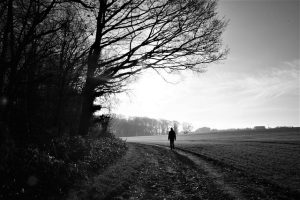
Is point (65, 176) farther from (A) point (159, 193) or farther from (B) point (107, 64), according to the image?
(B) point (107, 64)

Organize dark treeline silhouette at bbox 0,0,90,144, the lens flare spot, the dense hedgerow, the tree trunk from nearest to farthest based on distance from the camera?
1. the dense hedgerow
2. the lens flare spot
3. dark treeline silhouette at bbox 0,0,90,144
4. the tree trunk

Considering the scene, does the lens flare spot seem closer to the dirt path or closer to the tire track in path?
the dirt path

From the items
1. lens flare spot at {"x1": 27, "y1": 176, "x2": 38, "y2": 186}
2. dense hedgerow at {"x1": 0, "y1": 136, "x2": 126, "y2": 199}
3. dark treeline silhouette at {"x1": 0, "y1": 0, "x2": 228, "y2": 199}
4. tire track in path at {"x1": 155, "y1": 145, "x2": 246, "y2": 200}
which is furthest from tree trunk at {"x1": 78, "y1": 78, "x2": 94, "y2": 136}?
lens flare spot at {"x1": 27, "y1": 176, "x2": 38, "y2": 186}

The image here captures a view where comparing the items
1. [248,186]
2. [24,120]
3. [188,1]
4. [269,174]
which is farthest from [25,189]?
[188,1]

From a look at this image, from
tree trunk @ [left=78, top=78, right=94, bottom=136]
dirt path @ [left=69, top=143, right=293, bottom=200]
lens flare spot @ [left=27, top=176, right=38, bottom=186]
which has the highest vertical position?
tree trunk @ [left=78, top=78, right=94, bottom=136]

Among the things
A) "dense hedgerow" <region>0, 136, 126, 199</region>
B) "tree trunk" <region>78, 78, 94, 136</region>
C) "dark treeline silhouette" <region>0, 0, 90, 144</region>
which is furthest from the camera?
"tree trunk" <region>78, 78, 94, 136</region>

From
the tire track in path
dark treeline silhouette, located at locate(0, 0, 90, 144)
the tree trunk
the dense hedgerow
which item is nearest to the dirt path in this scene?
the tire track in path

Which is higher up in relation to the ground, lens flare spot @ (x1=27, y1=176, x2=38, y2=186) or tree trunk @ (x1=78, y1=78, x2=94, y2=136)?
tree trunk @ (x1=78, y1=78, x2=94, y2=136)

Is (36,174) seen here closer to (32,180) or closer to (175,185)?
(32,180)

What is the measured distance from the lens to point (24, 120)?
10.9 meters

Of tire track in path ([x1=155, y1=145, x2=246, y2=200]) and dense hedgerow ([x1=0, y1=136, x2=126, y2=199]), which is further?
tire track in path ([x1=155, y1=145, x2=246, y2=200])

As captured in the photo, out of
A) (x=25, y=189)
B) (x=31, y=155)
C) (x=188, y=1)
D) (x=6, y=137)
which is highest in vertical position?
(x=188, y=1)

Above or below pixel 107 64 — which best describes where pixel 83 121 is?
below

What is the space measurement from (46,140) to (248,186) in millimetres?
7906
